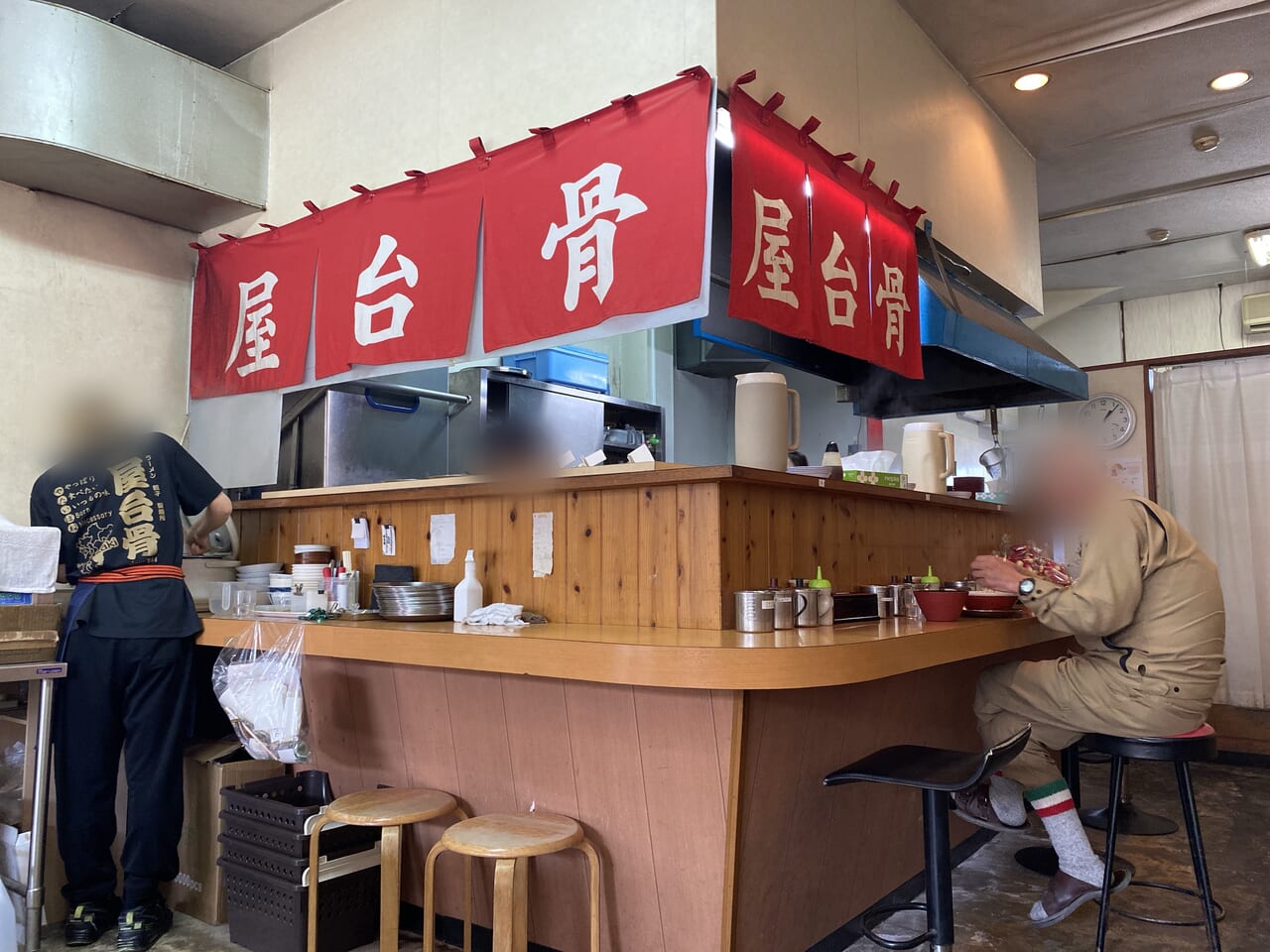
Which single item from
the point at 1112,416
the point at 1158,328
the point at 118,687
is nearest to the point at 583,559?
the point at 118,687

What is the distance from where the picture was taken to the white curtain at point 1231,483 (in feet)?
20.1

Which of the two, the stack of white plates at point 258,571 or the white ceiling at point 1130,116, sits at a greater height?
the white ceiling at point 1130,116

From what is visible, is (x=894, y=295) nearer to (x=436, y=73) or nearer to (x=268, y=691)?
(x=436, y=73)

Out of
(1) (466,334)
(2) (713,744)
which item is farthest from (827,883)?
(1) (466,334)

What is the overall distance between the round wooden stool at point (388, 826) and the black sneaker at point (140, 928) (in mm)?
699

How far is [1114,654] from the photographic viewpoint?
2963mm

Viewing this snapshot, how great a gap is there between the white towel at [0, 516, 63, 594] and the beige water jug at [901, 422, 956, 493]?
10.8 feet

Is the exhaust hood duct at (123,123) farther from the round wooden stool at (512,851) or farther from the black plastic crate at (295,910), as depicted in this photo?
the round wooden stool at (512,851)

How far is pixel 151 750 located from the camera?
10.3 ft

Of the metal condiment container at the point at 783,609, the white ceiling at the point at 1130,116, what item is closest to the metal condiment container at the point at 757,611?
the metal condiment container at the point at 783,609

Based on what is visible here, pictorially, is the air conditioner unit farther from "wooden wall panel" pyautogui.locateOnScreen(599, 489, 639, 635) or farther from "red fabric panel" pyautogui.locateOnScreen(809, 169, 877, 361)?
"wooden wall panel" pyautogui.locateOnScreen(599, 489, 639, 635)

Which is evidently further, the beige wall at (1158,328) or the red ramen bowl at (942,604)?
the beige wall at (1158,328)

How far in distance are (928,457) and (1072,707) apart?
4.24ft

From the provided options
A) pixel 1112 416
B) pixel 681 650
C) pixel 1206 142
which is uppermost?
pixel 1206 142
